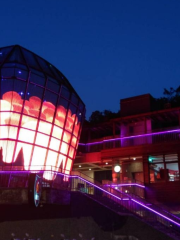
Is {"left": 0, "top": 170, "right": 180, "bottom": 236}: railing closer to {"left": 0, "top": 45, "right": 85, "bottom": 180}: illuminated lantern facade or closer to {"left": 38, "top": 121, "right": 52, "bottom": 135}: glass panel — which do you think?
{"left": 0, "top": 45, "right": 85, "bottom": 180}: illuminated lantern facade

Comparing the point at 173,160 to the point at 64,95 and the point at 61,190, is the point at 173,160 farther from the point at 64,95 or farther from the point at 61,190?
the point at 61,190

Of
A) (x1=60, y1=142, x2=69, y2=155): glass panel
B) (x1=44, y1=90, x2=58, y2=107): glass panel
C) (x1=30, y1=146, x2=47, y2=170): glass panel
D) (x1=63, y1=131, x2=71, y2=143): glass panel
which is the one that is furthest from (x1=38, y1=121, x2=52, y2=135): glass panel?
(x1=60, y1=142, x2=69, y2=155): glass panel

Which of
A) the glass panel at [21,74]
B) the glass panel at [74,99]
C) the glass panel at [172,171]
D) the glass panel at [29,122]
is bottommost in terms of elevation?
the glass panel at [172,171]

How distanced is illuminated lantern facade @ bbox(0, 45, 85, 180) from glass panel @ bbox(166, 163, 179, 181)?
30.8 feet

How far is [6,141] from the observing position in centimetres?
2492

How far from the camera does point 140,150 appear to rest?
3225cm

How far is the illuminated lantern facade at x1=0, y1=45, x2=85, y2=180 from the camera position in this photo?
25.2 meters

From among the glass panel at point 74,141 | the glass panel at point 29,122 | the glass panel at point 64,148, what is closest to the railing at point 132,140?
the glass panel at point 74,141

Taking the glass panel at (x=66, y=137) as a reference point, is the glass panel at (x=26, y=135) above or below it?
below

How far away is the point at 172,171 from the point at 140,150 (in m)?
3.52

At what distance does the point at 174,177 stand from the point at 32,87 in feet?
48.4

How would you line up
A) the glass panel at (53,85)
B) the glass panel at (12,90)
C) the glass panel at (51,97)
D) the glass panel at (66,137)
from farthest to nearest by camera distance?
1. the glass panel at (66,137)
2. the glass panel at (53,85)
3. the glass panel at (51,97)
4. the glass panel at (12,90)

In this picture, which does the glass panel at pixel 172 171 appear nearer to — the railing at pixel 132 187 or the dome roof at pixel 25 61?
the railing at pixel 132 187

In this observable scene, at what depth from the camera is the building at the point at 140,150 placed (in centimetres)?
3038
